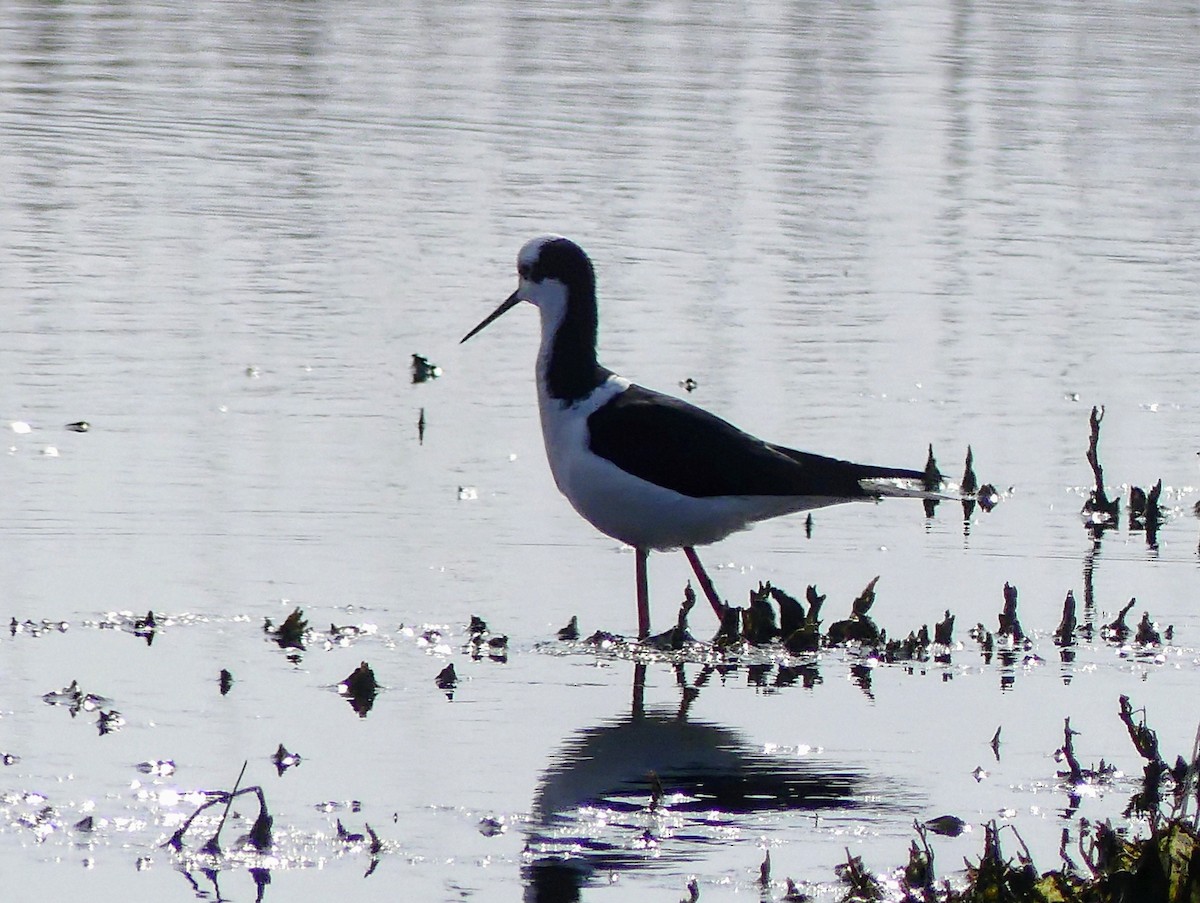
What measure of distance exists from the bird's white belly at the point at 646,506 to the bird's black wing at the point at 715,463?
36mm

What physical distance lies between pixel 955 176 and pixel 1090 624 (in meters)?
13.4

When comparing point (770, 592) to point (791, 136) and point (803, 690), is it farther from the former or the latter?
point (791, 136)

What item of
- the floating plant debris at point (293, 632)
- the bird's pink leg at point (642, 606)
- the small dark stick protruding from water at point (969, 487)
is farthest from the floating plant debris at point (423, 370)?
the floating plant debris at point (293, 632)

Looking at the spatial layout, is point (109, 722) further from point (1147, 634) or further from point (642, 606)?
point (1147, 634)

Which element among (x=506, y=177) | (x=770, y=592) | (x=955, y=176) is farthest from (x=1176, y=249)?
(x=770, y=592)

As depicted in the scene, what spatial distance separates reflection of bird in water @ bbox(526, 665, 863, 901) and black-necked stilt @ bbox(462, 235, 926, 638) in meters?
1.14

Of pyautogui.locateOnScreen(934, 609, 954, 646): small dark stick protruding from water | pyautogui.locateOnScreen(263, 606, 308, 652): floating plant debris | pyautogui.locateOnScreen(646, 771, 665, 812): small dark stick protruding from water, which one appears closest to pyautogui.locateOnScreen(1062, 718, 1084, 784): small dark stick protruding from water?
pyautogui.locateOnScreen(646, 771, 665, 812): small dark stick protruding from water

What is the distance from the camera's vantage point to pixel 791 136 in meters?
23.7

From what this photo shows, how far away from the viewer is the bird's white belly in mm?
8359

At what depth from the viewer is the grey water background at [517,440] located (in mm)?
6492

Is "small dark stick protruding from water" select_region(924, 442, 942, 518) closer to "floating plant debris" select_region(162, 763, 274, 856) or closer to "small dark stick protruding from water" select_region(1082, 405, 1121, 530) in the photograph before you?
"small dark stick protruding from water" select_region(1082, 405, 1121, 530)

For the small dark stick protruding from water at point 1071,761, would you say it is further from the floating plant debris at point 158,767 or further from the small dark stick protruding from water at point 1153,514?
the small dark stick protruding from water at point 1153,514

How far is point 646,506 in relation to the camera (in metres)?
8.37

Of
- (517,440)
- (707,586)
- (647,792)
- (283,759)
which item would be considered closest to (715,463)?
(707,586)
